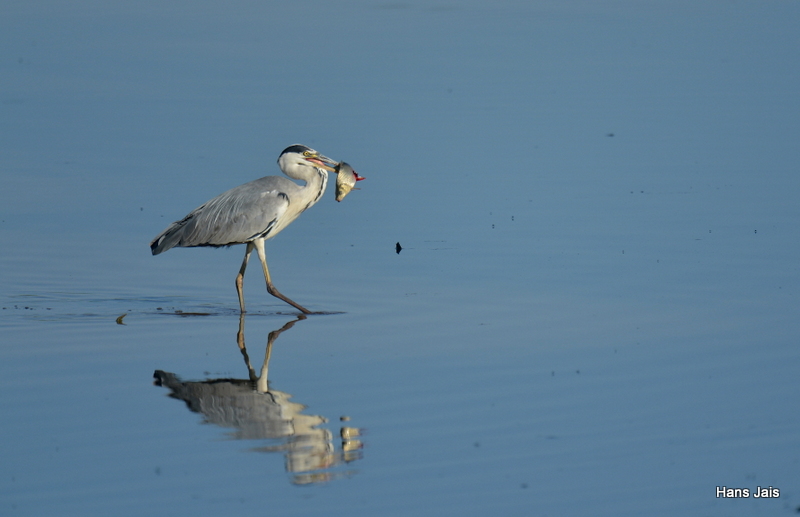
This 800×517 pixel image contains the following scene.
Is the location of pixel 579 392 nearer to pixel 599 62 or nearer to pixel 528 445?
pixel 528 445

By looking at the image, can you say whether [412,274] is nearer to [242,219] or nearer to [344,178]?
[344,178]

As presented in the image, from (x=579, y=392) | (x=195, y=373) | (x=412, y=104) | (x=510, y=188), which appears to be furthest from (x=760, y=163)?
(x=195, y=373)

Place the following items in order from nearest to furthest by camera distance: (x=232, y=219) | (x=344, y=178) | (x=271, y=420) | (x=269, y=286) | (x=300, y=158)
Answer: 1. (x=271, y=420)
2. (x=269, y=286)
3. (x=232, y=219)
4. (x=344, y=178)
5. (x=300, y=158)

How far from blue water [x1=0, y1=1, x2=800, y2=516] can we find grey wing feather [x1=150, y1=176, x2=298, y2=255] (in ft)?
1.67

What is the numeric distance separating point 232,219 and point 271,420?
3738 mm

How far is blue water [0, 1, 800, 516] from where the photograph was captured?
22.3ft

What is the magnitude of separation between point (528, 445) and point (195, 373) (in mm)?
2684

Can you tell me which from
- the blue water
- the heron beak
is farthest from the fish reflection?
the heron beak

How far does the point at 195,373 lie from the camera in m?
8.65

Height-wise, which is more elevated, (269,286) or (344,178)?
(344,178)

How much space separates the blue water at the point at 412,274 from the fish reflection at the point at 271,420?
3cm

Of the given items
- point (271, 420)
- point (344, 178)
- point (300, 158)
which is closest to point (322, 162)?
point (300, 158)

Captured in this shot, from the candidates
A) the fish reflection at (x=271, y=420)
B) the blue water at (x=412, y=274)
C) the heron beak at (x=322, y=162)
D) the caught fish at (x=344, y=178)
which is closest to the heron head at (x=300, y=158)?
the heron beak at (x=322, y=162)

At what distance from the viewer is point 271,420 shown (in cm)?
770
